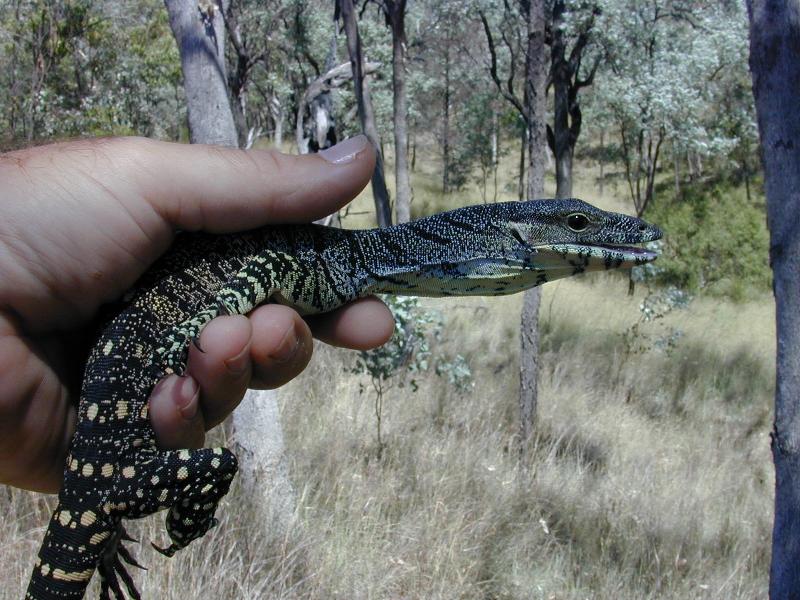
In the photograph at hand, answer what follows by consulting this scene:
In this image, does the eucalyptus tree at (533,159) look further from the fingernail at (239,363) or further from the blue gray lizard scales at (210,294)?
the fingernail at (239,363)

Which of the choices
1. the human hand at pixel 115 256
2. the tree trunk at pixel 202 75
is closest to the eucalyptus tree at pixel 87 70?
the tree trunk at pixel 202 75

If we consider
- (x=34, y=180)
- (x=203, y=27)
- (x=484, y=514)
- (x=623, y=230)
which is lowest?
(x=484, y=514)

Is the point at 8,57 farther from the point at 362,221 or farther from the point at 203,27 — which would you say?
the point at 203,27

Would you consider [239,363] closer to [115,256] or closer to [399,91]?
[115,256]

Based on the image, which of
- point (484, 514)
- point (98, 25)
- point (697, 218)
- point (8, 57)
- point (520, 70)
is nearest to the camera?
point (484, 514)

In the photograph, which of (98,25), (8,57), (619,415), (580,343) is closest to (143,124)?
(98,25)

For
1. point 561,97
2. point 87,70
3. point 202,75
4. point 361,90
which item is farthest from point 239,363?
point 87,70

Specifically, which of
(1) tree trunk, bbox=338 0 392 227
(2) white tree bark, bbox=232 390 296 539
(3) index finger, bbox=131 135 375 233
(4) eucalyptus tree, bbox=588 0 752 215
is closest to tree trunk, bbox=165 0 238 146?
(2) white tree bark, bbox=232 390 296 539
